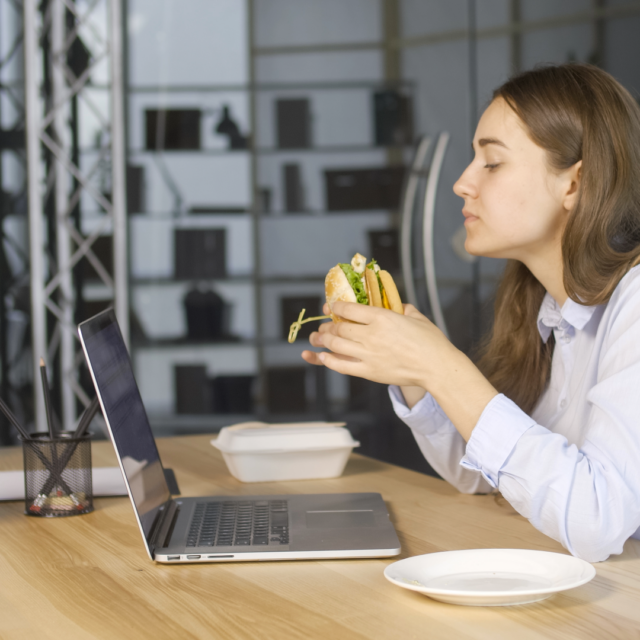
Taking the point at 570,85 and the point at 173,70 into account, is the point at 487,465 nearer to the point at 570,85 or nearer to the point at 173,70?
the point at 570,85

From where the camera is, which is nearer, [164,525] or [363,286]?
[164,525]

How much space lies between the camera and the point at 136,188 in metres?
3.53

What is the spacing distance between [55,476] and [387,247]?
255 cm

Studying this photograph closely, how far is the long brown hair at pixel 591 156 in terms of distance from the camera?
3.78ft

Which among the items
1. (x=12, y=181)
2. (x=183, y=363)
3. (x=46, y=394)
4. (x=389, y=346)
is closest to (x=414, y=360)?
(x=389, y=346)

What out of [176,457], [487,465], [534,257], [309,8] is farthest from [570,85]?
[309,8]

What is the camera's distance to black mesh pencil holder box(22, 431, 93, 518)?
1.17 metres

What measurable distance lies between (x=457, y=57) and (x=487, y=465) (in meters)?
2.79

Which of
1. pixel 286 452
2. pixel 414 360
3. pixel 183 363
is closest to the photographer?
pixel 414 360

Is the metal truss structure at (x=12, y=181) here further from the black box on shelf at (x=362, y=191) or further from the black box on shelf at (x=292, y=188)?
the black box on shelf at (x=362, y=191)

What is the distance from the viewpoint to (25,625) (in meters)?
0.78

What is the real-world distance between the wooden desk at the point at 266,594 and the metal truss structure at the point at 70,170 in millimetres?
2343

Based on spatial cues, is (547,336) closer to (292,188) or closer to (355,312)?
(355,312)

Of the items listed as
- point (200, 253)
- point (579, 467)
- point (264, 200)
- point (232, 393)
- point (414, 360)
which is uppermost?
point (264, 200)
